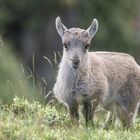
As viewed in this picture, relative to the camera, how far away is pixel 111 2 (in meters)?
46.9

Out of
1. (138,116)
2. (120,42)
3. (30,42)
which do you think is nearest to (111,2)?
(120,42)

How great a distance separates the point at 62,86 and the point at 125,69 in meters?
1.45

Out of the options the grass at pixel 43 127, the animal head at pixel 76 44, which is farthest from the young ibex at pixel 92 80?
the grass at pixel 43 127

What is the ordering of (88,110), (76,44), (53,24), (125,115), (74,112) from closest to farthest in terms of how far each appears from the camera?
(88,110) < (74,112) < (76,44) < (125,115) < (53,24)

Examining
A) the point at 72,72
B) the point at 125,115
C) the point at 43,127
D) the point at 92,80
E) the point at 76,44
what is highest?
the point at 76,44

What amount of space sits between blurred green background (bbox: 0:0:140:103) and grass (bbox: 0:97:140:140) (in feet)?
83.5

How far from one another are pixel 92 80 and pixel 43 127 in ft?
5.60

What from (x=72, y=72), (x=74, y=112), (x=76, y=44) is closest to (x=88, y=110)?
(x=74, y=112)

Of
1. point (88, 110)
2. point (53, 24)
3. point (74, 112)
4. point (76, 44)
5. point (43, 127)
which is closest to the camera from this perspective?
point (43, 127)

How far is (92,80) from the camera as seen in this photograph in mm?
17469

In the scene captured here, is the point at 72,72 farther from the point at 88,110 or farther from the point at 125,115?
the point at 125,115

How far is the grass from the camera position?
1565cm

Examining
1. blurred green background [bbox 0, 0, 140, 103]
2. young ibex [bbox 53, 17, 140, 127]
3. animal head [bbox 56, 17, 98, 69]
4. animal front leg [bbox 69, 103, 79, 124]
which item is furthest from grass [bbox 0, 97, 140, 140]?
blurred green background [bbox 0, 0, 140, 103]

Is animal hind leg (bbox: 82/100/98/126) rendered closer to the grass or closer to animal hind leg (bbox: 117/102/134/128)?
the grass
